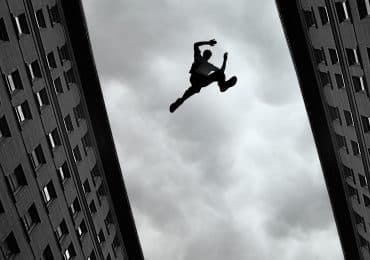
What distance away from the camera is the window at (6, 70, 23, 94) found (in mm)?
28156

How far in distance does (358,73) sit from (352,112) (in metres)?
3.52

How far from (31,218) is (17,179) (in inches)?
90.3

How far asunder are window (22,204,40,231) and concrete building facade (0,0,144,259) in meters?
0.05

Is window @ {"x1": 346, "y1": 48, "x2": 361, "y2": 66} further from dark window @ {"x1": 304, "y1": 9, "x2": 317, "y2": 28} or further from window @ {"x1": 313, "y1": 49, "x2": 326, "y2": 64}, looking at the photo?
window @ {"x1": 313, "y1": 49, "x2": 326, "y2": 64}

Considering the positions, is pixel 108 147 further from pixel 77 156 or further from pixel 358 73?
pixel 358 73

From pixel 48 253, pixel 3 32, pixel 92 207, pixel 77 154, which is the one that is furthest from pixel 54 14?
pixel 48 253

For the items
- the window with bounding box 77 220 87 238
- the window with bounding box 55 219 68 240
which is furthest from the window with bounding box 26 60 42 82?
the window with bounding box 77 220 87 238

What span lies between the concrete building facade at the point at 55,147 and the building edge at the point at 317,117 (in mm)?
13584

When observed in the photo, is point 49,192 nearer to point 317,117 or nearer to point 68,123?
point 68,123

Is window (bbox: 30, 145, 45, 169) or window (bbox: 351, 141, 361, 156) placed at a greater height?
window (bbox: 30, 145, 45, 169)

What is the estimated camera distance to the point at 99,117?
40.4m

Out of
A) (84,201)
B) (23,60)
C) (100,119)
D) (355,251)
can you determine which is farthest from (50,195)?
(355,251)

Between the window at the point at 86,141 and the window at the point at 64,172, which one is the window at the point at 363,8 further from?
the window at the point at 86,141

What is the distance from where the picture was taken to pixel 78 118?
127 ft
